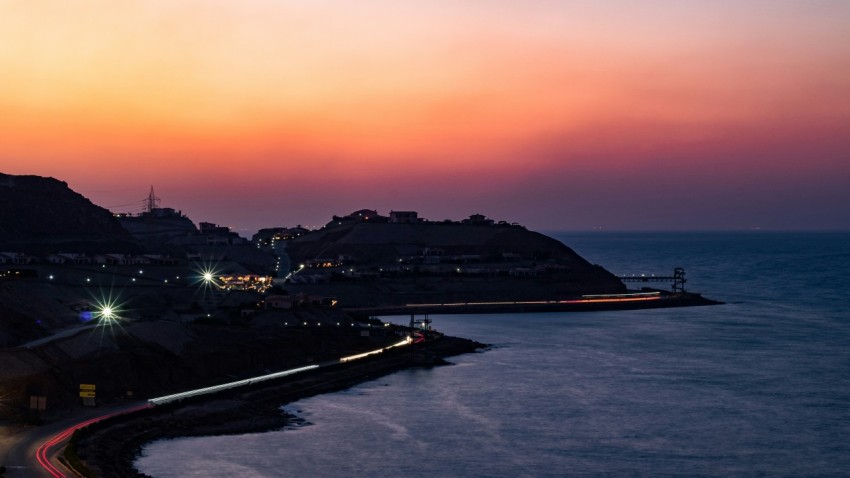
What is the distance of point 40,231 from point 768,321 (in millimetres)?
69824

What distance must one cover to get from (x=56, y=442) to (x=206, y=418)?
8369 mm

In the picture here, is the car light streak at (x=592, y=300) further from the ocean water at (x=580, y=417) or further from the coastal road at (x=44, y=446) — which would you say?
the coastal road at (x=44, y=446)

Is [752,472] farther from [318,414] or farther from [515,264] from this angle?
[515,264]

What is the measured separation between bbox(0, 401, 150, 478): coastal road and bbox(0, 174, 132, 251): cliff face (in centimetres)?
6536

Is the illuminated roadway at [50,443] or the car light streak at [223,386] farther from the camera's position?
the car light streak at [223,386]

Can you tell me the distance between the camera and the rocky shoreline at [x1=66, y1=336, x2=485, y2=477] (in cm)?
3741

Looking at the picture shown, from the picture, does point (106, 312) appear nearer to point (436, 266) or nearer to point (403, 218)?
point (436, 266)

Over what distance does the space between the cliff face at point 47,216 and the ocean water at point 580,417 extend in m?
48.9

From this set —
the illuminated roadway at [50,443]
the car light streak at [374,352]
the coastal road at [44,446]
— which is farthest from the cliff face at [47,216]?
the coastal road at [44,446]

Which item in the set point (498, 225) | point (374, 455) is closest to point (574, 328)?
point (374, 455)

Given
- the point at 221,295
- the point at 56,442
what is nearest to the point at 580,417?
the point at 56,442

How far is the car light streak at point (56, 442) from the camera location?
111ft

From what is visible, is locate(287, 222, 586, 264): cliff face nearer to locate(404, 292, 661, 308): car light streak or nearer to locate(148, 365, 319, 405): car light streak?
locate(404, 292, 661, 308): car light streak

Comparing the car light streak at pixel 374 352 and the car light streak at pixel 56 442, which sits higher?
the car light streak at pixel 374 352
